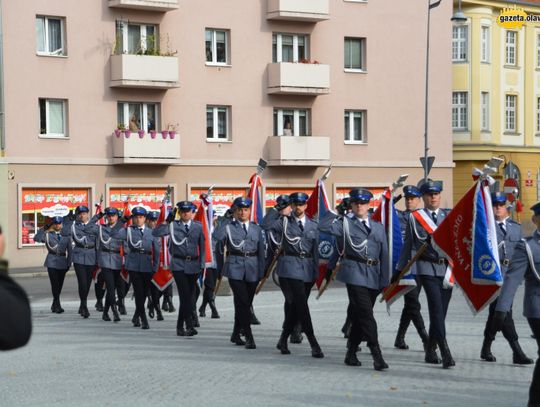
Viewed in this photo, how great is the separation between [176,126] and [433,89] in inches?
475

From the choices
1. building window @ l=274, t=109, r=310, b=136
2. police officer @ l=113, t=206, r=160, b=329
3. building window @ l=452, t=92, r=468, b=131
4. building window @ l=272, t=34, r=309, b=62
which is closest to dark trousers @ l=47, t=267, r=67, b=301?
police officer @ l=113, t=206, r=160, b=329

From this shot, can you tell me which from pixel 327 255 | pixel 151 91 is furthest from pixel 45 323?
pixel 151 91

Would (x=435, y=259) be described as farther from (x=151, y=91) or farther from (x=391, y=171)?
(x=391, y=171)

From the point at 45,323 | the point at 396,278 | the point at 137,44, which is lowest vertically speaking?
the point at 45,323

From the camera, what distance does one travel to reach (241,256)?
14.9m

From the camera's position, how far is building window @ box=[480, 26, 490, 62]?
56188mm

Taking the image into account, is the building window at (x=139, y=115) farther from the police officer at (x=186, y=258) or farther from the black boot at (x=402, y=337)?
the black boot at (x=402, y=337)

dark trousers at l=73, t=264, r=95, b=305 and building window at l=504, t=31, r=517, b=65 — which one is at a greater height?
building window at l=504, t=31, r=517, b=65

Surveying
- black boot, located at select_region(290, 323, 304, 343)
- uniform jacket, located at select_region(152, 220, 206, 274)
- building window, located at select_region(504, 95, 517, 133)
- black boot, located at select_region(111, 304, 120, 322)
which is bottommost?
black boot, located at select_region(111, 304, 120, 322)

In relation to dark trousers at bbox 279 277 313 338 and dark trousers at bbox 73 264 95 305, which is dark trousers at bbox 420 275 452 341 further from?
dark trousers at bbox 73 264 95 305

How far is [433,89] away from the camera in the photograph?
47.0 metres

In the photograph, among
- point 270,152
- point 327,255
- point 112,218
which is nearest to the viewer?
point 327,255

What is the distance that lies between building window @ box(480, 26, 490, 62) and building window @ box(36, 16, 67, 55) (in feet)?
81.8

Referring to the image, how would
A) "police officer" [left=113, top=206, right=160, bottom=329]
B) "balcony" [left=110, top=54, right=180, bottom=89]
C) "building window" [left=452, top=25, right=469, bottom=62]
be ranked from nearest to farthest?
"police officer" [left=113, top=206, right=160, bottom=329] < "balcony" [left=110, top=54, right=180, bottom=89] < "building window" [left=452, top=25, right=469, bottom=62]
